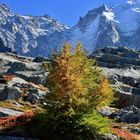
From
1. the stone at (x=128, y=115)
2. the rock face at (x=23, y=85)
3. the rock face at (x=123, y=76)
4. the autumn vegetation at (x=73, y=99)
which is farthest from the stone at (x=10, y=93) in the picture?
the autumn vegetation at (x=73, y=99)

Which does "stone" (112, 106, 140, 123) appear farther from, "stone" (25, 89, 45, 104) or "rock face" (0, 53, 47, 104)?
"stone" (25, 89, 45, 104)

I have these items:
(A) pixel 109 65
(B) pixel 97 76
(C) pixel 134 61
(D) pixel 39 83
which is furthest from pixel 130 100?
(C) pixel 134 61

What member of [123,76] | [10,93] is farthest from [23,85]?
[123,76]

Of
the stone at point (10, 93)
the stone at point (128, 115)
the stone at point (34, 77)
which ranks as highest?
the stone at point (34, 77)

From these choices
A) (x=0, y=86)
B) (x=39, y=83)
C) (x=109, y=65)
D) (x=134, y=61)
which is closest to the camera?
(x=0, y=86)

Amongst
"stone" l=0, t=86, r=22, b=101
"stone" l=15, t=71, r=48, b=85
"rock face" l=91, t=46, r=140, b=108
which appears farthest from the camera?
"stone" l=15, t=71, r=48, b=85

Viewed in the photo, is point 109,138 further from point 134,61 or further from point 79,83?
point 134,61

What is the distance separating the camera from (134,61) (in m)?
188

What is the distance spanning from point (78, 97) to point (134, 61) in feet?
465

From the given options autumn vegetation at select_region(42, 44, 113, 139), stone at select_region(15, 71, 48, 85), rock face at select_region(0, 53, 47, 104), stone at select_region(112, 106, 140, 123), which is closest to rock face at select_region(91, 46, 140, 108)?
stone at select_region(15, 71, 48, 85)

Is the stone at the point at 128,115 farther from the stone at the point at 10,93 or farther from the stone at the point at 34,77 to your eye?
the stone at the point at 34,77

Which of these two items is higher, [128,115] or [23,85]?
[23,85]

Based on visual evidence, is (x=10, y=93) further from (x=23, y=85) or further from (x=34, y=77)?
(x=34, y=77)

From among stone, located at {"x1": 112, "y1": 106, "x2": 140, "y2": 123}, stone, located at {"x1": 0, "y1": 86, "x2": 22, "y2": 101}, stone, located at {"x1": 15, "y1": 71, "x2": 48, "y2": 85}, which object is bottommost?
stone, located at {"x1": 112, "y1": 106, "x2": 140, "y2": 123}
